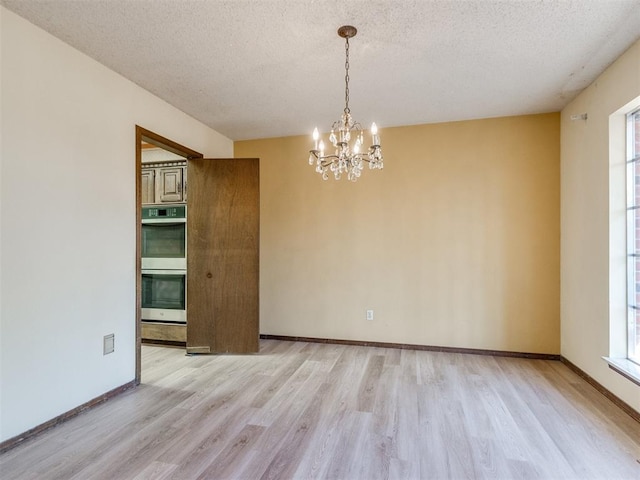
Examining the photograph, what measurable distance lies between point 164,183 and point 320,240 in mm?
2179

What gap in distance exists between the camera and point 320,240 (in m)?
4.42

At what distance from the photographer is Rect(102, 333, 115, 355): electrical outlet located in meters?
2.75

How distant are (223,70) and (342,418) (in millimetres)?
2940

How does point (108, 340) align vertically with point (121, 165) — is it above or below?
below

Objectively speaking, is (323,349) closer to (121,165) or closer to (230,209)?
(230,209)

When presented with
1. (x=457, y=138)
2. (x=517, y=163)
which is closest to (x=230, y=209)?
(x=457, y=138)

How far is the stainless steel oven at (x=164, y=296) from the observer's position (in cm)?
427

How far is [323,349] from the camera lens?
4117mm

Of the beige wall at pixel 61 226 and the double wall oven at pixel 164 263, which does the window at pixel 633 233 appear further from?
the double wall oven at pixel 164 263

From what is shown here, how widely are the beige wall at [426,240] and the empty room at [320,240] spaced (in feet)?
0.08

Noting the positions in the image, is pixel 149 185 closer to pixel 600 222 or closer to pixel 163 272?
pixel 163 272

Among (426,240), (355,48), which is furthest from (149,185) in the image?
(426,240)

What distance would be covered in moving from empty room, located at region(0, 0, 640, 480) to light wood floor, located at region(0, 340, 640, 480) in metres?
0.02

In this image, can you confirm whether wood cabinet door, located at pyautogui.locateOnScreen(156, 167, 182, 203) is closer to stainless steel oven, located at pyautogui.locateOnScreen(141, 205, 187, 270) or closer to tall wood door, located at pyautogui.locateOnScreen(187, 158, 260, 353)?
stainless steel oven, located at pyautogui.locateOnScreen(141, 205, 187, 270)
